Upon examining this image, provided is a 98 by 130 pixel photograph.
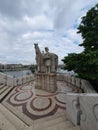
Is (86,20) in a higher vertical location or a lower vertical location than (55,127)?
higher

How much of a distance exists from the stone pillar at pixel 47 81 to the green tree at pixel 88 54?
1721mm

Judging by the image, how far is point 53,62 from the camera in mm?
8117

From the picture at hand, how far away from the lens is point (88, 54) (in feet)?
18.9

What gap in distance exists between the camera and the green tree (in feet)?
19.6

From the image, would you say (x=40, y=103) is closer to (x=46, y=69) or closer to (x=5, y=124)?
(x=5, y=124)

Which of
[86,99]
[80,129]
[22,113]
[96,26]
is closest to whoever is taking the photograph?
[86,99]

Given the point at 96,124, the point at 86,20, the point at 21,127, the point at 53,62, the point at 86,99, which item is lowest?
the point at 21,127

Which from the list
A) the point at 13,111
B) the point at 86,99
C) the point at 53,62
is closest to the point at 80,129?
the point at 86,99

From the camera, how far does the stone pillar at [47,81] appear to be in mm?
7996

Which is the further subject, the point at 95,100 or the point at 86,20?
the point at 86,20

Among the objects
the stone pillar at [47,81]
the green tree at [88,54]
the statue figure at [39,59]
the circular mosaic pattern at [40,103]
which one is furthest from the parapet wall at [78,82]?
the statue figure at [39,59]

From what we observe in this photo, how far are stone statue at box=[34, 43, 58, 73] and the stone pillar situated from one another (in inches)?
14.6

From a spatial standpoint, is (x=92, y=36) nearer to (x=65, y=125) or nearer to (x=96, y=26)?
(x=96, y=26)

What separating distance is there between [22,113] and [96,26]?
7529 millimetres
